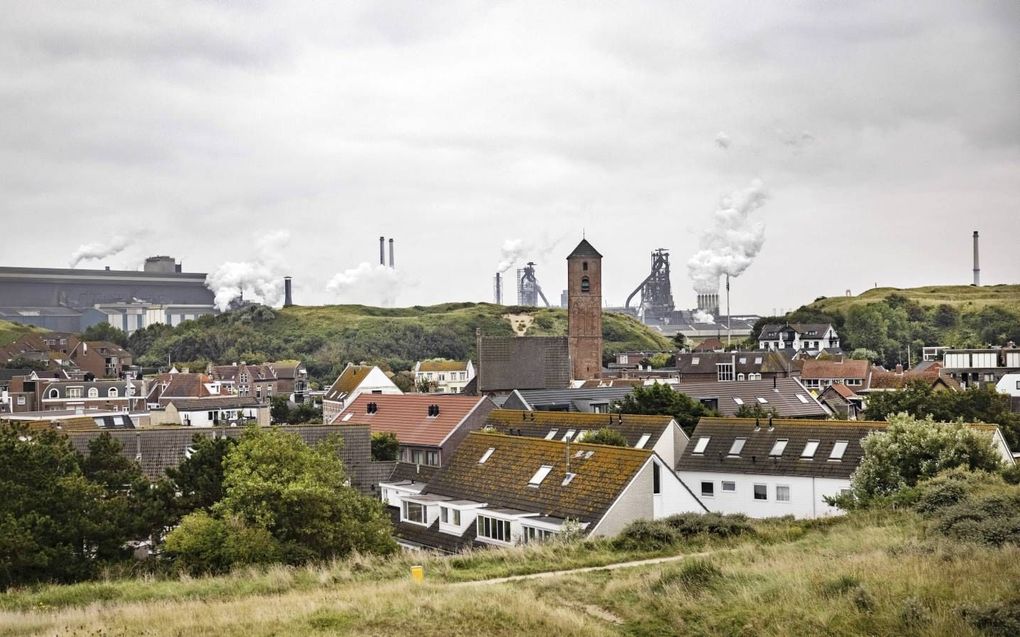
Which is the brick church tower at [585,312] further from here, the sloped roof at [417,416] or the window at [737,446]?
the window at [737,446]

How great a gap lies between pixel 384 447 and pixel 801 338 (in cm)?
10135

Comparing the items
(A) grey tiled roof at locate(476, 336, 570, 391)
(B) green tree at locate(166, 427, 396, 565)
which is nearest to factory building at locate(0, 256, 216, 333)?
(A) grey tiled roof at locate(476, 336, 570, 391)

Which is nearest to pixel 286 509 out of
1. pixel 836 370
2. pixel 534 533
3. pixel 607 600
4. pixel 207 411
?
pixel 534 533

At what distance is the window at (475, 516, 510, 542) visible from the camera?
28.3 m

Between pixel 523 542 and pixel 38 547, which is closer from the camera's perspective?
pixel 38 547

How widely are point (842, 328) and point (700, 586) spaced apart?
432 feet

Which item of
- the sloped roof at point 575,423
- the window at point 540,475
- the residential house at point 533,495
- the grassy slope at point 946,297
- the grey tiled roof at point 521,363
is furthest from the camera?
the grassy slope at point 946,297

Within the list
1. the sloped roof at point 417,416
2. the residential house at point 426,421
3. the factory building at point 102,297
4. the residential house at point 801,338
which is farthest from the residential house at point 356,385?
the factory building at point 102,297

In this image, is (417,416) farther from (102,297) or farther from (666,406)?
(102,297)

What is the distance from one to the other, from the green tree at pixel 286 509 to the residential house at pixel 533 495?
4.66m

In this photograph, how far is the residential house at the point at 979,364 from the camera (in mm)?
75294

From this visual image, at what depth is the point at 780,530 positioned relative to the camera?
865 inches

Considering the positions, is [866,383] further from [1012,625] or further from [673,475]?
[1012,625]

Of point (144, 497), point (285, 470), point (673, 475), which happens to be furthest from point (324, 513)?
point (673, 475)
